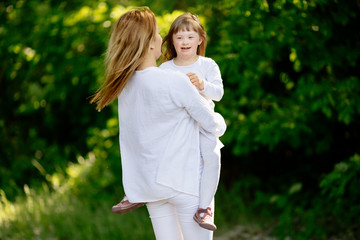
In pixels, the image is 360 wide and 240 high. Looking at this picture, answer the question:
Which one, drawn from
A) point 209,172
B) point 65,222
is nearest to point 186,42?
point 209,172

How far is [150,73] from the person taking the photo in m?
1.86

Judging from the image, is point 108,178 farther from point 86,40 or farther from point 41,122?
point 41,122

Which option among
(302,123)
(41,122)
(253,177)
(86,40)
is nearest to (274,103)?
(302,123)

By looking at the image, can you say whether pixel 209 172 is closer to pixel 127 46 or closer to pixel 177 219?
pixel 177 219

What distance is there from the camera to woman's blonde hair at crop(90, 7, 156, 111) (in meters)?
1.87

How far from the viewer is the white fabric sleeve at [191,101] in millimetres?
1845

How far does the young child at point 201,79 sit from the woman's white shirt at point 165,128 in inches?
1.7

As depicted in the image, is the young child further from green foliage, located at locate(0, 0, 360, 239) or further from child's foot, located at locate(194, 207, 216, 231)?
green foliage, located at locate(0, 0, 360, 239)

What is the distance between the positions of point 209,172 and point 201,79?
1.33ft

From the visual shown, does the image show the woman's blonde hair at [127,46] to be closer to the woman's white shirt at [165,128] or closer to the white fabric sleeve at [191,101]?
the woman's white shirt at [165,128]

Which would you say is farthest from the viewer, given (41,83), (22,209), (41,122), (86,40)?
(41,122)

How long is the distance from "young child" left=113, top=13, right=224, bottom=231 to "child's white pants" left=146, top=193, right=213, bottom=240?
5cm

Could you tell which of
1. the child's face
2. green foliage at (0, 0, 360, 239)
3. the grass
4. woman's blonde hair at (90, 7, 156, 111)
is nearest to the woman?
woman's blonde hair at (90, 7, 156, 111)

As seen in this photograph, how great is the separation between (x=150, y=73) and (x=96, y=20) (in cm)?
303
